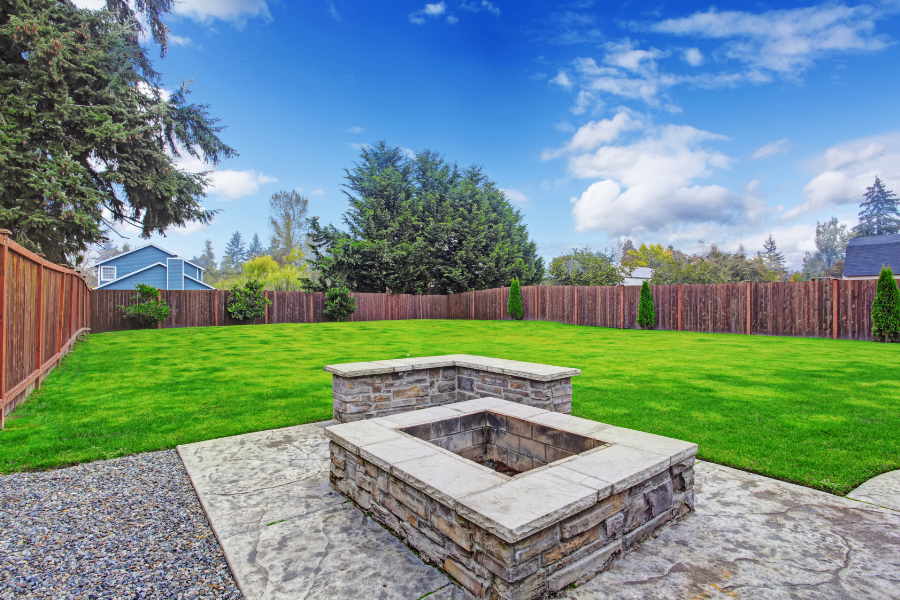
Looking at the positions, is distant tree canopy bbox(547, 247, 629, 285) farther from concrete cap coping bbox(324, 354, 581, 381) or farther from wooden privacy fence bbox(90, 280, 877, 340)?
concrete cap coping bbox(324, 354, 581, 381)

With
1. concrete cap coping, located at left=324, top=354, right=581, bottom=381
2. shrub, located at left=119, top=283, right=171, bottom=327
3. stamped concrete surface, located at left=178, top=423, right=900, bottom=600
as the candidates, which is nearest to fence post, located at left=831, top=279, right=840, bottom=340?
concrete cap coping, located at left=324, top=354, right=581, bottom=381

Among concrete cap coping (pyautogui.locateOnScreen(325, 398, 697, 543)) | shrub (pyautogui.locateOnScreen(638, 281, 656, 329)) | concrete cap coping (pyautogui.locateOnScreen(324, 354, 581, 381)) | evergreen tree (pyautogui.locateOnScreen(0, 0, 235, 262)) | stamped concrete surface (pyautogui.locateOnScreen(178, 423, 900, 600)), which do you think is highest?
evergreen tree (pyautogui.locateOnScreen(0, 0, 235, 262))

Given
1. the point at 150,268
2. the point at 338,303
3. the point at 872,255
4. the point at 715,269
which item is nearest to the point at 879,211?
the point at 715,269

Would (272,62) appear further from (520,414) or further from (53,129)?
(520,414)

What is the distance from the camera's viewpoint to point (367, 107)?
19.5 m

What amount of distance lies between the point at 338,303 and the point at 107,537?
18.2 m

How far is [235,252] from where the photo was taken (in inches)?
2584

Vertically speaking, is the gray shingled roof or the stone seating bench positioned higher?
the gray shingled roof

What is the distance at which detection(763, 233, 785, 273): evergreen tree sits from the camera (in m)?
54.8

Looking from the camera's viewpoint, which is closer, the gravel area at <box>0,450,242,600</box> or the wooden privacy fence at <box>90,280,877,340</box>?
the gravel area at <box>0,450,242,600</box>

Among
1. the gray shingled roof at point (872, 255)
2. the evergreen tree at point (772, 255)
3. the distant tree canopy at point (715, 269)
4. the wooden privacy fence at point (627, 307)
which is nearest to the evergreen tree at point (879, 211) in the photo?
the evergreen tree at point (772, 255)

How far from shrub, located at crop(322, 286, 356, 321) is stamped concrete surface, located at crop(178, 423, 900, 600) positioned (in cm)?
1750

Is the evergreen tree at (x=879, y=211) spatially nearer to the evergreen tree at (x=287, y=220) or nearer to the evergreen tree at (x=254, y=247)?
the evergreen tree at (x=287, y=220)

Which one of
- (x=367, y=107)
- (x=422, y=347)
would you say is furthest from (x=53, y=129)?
(x=422, y=347)
